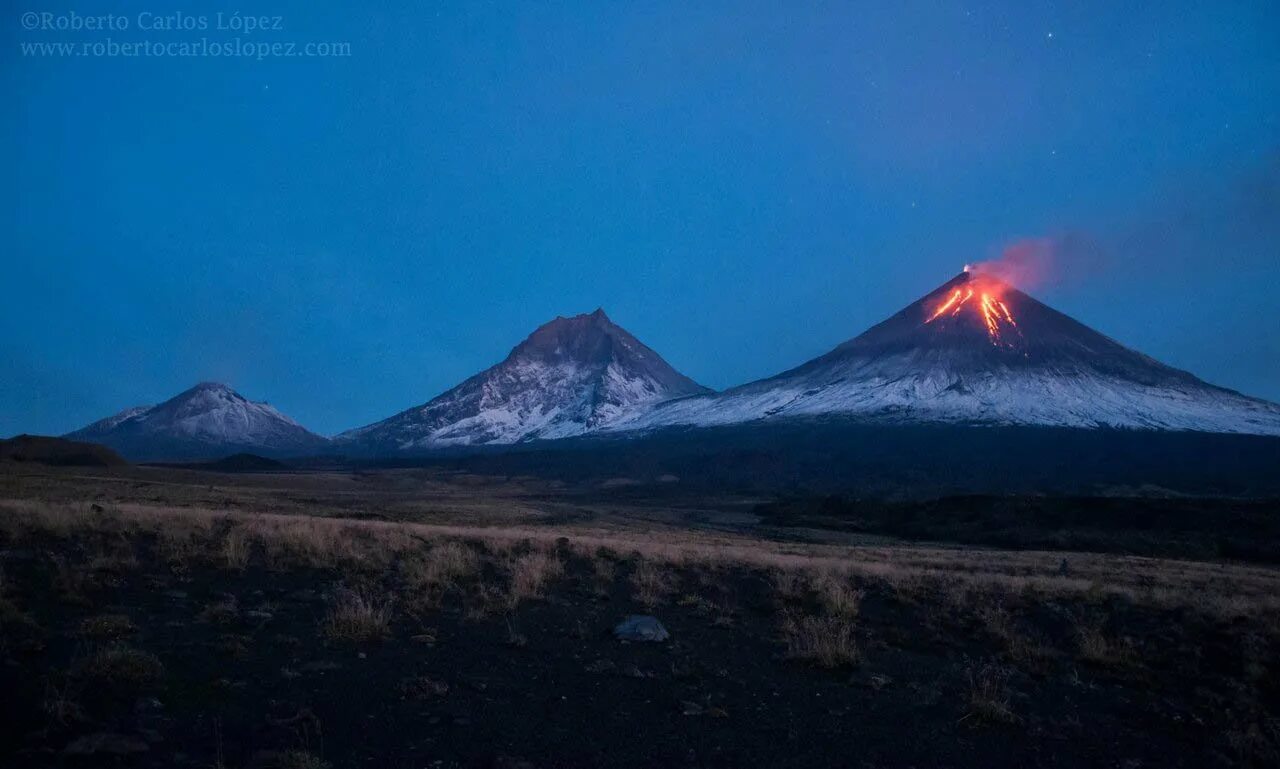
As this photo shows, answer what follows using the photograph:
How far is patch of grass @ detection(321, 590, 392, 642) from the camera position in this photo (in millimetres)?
7504

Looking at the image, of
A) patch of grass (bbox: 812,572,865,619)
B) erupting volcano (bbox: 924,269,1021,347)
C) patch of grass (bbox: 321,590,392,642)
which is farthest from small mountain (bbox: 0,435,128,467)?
erupting volcano (bbox: 924,269,1021,347)

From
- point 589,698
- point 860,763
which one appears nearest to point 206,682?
point 589,698

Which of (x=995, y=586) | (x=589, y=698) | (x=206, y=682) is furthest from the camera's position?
(x=995, y=586)

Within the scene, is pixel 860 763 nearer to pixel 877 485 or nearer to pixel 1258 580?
pixel 1258 580

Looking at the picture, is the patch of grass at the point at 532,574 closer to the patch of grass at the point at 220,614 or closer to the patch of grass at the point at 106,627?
the patch of grass at the point at 220,614

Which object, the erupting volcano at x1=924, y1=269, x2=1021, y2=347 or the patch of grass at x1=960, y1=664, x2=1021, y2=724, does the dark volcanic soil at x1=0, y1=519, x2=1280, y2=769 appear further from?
the erupting volcano at x1=924, y1=269, x2=1021, y2=347

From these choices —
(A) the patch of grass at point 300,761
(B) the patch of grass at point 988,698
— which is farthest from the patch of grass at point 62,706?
(B) the patch of grass at point 988,698

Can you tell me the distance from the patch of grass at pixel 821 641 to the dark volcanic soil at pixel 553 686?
131mm

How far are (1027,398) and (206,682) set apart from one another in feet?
436

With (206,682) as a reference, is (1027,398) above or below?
above

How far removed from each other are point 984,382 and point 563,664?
Result: 137 m

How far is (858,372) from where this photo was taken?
15012cm

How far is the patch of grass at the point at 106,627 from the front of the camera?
6.88 meters

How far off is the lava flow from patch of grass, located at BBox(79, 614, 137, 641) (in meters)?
155
